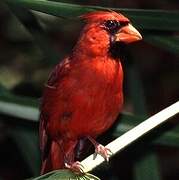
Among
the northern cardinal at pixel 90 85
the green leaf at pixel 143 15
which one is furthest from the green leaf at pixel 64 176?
the northern cardinal at pixel 90 85

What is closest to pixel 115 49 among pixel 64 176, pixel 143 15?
pixel 143 15

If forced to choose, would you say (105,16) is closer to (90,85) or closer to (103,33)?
(103,33)

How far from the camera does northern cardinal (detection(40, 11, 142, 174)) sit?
3311mm

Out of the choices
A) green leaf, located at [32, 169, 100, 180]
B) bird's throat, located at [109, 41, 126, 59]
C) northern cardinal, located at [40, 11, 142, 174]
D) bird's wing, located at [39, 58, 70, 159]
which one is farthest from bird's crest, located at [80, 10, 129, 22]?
green leaf, located at [32, 169, 100, 180]

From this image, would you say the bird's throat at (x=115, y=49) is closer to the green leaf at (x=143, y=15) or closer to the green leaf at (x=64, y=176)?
the green leaf at (x=143, y=15)

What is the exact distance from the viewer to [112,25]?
3332 millimetres

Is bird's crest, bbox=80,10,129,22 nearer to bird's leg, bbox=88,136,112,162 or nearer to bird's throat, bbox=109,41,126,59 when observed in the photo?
bird's throat, bbox=109,41,126,59

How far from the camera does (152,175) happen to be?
10.3ft

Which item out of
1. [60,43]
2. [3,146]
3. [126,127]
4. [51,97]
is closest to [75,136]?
[51,97]

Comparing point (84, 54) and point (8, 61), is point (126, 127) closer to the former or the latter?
point (84, 54)

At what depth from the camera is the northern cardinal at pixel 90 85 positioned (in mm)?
3311

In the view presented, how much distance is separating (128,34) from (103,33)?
0.16 m

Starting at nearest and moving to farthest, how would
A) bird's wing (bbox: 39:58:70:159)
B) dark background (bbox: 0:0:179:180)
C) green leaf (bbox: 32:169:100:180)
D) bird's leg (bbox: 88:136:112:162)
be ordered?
green leaf (bbox: 32:169:100:180) < bird's leg (bbox: 88:136:112:162) < bird's wing (bbox: 39:58:70:159) < dark background (bbox: 0:0:179:180)

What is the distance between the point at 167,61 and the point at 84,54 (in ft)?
8.75
